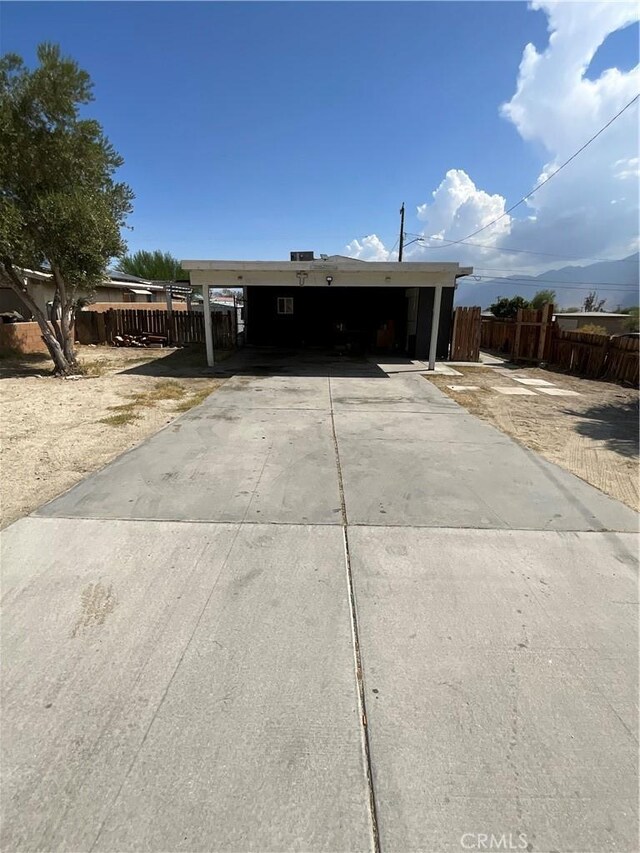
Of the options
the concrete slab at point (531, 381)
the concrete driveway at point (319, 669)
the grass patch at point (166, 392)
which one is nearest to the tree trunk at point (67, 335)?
the grass patch at point (166, 392)

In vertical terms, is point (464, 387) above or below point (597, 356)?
below

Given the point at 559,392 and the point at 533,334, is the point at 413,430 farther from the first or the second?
the point at 533,334

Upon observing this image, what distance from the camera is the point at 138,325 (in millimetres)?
17547

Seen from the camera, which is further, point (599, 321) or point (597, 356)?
point (599, 321)

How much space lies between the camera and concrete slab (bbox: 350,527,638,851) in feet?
4.71

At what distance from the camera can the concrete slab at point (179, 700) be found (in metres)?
1.39

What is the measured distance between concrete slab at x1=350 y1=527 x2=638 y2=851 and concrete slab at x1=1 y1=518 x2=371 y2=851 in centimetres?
18

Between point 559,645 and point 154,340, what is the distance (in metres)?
17.5

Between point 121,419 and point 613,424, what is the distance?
7.75 meters

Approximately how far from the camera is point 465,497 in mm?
3852

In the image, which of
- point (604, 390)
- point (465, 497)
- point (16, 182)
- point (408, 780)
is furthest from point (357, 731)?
point (16, 182)
